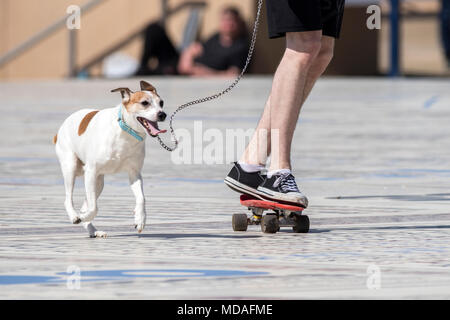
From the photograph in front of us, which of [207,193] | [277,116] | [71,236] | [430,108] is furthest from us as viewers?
[430,108]

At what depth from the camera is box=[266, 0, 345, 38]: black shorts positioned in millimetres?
6270

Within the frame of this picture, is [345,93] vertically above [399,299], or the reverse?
[345,93]

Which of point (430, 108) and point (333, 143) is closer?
point (333, 143)

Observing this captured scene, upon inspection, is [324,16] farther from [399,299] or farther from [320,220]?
[399,299]

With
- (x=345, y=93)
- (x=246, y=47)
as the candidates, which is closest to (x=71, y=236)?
(x=345, y=93)

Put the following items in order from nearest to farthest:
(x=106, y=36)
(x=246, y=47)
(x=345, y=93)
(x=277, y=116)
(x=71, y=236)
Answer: (x=71, y=236)
(x=277, y=116)
(x=345, y=93)
(x=246, y=47)
(x=106, y=36)

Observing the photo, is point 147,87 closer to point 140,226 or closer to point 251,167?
point 140,226

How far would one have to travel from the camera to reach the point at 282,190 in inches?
246

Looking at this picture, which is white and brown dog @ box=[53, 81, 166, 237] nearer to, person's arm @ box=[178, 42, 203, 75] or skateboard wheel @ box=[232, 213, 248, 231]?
skateboard wheel @ box=[232, 213, 248, 231]

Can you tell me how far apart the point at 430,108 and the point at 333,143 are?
476cm

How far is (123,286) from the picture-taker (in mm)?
4629

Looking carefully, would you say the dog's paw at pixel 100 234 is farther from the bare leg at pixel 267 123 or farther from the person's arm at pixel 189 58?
the person's arm at pixel 189 58

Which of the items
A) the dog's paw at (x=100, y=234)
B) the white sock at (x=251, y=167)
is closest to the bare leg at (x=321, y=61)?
the white sock at (x=251, y=167)

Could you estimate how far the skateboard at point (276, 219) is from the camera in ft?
20.1
